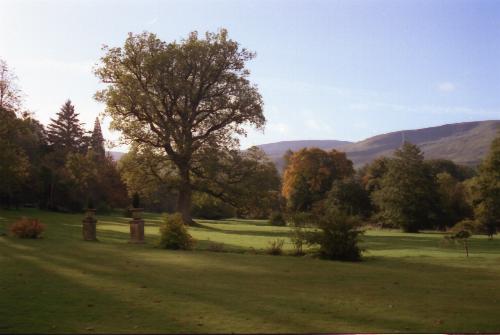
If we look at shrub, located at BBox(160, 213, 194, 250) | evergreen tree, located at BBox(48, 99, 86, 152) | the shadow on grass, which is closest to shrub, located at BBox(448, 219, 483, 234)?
shrub, located at BBox(160, 213, 194, 250)

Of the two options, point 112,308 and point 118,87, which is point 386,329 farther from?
point 118,87

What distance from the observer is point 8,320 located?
24.0ft

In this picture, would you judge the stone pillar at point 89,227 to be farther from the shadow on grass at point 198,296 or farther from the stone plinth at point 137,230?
the shadow on grass at point 198,296

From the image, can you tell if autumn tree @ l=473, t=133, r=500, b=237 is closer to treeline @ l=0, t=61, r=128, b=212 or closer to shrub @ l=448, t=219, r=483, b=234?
shrub @ l=448, t=219, r=483, b=234

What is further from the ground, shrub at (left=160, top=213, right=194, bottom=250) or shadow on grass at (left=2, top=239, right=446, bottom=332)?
shrub at (left=160, top=213, right=194, bottom=250)

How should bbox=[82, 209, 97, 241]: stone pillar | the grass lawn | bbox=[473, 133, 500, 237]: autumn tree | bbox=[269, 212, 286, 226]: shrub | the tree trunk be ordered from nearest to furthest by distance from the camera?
1. the grass lawn
2. bbox=[82, 209, 97, 241]: stone pillar
3. bbox=[473, 133, 500, 237]: autumn tree
4. the tree trunk
5. bbox=[269, 212, 286, 226]: shrub

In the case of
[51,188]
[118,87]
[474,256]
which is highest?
[118,87]

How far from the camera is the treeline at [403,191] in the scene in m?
36.0

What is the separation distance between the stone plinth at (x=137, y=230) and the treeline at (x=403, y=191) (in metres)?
6.86

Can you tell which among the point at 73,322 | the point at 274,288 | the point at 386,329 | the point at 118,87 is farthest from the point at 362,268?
the point at 118,87

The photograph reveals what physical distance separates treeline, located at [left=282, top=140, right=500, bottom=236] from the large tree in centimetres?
1129

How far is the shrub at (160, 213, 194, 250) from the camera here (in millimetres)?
20828

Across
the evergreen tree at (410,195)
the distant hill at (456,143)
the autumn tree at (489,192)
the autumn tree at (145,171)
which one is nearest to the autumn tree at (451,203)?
the evergreen tree at (410,195)

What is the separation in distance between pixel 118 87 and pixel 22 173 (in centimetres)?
1078
